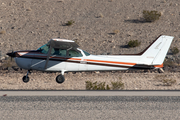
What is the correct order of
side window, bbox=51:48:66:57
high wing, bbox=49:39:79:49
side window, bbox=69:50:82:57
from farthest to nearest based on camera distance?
1. side window, bbox=69:50:82:57
2. side window, bbox=51:48:66:57
3. high wing, bbox=49:39:79:49

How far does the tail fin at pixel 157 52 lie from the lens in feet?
44.7

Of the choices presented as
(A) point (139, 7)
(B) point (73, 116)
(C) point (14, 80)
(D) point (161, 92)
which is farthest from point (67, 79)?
(A) point (139, 7)

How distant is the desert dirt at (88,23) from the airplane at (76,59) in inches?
504

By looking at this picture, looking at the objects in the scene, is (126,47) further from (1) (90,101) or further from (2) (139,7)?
(1) (90,101)

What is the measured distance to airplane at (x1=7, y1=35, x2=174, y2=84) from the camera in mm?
13422

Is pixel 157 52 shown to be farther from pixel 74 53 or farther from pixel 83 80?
pixel 83 80

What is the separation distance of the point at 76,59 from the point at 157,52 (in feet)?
13.4

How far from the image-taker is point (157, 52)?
544 inches

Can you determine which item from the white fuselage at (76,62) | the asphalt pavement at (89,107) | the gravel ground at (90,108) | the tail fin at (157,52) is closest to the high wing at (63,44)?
the white fuselage at (76,62)

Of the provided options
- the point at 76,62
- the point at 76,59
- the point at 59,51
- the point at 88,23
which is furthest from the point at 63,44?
the point at 88,23

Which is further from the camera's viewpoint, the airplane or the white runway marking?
the airplane

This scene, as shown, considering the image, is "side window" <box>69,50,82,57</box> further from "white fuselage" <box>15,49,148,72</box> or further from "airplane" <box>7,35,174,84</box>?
"white fuselage" <box>15,49,148,72</box>

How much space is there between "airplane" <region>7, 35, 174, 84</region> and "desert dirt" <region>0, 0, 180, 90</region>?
1279cm

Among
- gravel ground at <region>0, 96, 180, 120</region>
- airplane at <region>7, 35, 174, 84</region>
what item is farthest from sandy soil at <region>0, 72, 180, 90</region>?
gravel ground at <region>0, 96, 180, 120</region>
